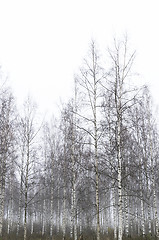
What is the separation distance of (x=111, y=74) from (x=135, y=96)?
1.92 metres

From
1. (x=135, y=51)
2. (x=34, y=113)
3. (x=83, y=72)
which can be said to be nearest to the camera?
(x=135, y=51)

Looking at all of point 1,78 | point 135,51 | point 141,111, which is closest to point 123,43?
point 135,51

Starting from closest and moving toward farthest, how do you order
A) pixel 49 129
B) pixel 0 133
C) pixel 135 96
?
1. pixel 135 96
2. pixel 0 133
3. pixel 49 129

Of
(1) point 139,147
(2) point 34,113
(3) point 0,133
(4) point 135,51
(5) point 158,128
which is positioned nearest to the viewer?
(4) point 135,51

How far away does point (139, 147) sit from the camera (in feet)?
58.4

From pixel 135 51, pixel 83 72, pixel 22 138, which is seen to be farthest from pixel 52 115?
pixel 135 51

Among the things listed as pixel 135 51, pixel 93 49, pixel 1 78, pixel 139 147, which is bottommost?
pixel 139 147

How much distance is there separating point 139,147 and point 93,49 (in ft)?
29.4

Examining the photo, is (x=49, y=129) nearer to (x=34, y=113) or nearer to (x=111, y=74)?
(x=34, y=113)

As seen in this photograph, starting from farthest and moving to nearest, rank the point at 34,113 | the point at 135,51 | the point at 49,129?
the point at 49,129
the point at 34,113
the point at 135,51

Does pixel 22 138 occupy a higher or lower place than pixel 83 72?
lower

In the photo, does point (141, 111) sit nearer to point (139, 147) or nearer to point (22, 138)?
point (139, 147)

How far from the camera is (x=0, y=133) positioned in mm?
14750

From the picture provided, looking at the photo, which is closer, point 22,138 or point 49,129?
point 22,138
